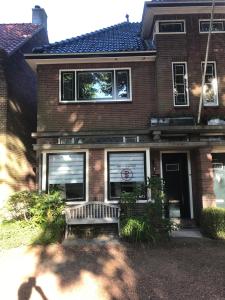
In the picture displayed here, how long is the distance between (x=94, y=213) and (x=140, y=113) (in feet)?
13.8

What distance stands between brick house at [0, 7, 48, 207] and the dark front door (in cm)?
602

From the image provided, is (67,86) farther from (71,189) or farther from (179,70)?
(179,70)

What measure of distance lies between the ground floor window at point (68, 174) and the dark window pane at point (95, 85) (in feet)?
7.75

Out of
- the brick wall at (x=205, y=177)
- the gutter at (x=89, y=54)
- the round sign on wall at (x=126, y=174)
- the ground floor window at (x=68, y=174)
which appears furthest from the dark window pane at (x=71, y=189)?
the gutter at (x=89, y=54)

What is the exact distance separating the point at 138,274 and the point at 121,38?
11543 mm

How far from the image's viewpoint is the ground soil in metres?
7.93

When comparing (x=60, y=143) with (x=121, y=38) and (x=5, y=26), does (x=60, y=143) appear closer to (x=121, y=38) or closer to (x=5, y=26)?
(x=121, y=38)

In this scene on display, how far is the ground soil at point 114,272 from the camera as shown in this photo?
7930 mm

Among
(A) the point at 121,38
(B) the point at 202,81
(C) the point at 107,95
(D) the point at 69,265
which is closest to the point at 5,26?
(A) the point at 121,38

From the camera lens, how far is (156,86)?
48.1 ft

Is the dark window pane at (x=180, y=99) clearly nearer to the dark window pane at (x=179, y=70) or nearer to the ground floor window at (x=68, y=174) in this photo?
the dark window pane at (x=179, y=70)

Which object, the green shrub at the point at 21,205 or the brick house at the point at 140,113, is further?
the brick house at the point at 140,113

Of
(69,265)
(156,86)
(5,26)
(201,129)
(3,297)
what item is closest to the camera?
(3,297)

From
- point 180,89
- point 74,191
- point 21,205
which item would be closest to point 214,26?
point 180,89
